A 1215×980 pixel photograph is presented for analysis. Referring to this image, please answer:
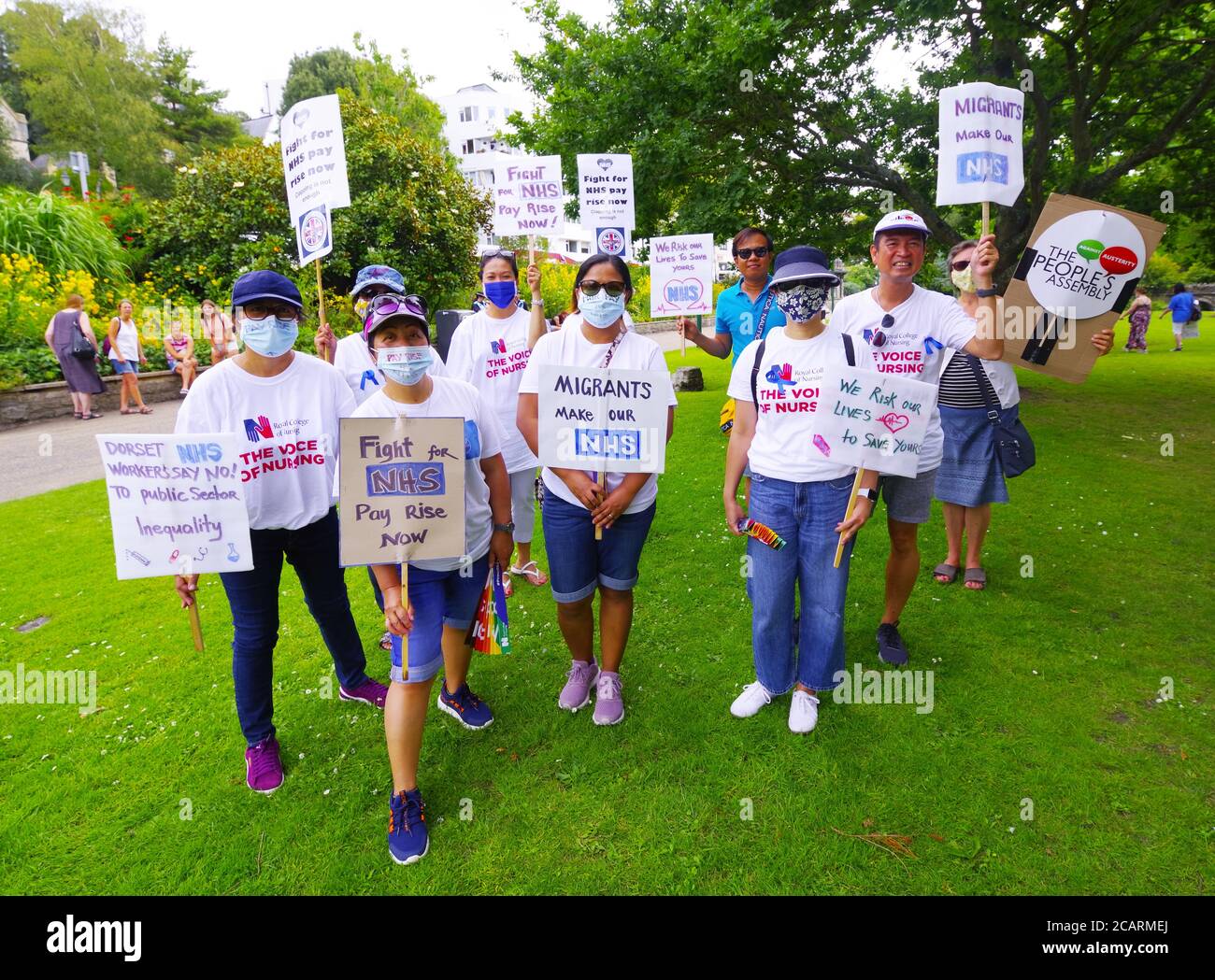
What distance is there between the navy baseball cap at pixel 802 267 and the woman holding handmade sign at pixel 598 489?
73 centimetres

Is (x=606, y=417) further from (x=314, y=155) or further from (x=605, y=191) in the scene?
(x=605, y=191)

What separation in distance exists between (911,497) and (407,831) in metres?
3.27

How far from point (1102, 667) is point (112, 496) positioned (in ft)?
18.0

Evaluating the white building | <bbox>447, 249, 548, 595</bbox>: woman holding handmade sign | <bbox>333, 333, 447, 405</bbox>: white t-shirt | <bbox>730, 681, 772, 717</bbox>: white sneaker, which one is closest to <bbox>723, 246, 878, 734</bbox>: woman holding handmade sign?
<bbox>730, 681, 772, 717</bbox>: white sneaker

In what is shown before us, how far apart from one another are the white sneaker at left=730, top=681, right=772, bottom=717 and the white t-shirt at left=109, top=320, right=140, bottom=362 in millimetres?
13892

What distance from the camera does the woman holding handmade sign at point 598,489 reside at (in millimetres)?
3473

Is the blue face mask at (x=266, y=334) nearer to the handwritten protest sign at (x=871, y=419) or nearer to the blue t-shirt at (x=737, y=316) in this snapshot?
the handwritten protest sign at (x=871, y=419)

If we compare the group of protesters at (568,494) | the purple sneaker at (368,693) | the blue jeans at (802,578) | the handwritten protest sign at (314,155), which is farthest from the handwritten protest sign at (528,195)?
the purple sneaker at (368,693)

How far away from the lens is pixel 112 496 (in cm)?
284

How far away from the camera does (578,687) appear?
401 cm

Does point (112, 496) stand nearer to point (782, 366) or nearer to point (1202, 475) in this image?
point (782, 366)

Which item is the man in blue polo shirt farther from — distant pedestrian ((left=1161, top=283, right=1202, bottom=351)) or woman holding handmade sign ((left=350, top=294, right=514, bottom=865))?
distant pedestrian ((left=1161, top=283, right=1202, bottom=351))

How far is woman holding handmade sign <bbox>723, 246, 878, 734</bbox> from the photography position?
339 cm

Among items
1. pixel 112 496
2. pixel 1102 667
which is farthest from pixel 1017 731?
pixel 112 496
